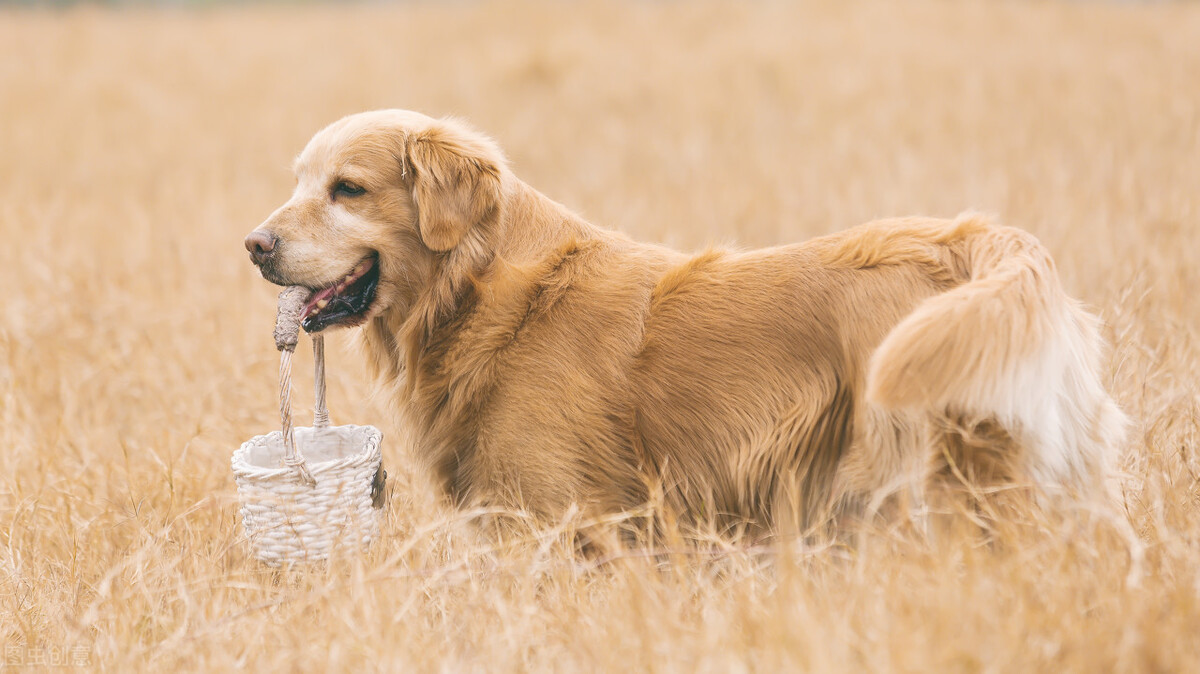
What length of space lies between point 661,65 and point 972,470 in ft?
30.7

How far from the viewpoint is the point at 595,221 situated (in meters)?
6.69

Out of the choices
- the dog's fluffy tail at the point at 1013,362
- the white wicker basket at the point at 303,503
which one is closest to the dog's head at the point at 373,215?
the white wicker basket at the point at 303,503

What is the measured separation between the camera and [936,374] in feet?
7.04

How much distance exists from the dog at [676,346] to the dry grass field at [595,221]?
0.19 metres

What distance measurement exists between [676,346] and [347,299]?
1.00 m

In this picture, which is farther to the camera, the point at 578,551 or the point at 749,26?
the point at 749,26

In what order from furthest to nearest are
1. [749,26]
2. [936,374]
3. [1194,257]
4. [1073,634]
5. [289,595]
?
1. [749,26]
2. [1194,257]
3. [289,595]
4. [936,374]
5. [1073,634]

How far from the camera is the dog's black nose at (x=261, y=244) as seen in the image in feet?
9.34

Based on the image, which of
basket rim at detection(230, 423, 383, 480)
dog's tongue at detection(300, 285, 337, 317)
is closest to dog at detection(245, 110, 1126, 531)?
dog's tongue at detection(300, 285, 337, 317)

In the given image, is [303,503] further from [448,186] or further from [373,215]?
[448,186]

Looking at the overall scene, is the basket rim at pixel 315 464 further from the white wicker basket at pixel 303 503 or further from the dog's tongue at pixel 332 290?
the dog's tongue at pixel 332 290

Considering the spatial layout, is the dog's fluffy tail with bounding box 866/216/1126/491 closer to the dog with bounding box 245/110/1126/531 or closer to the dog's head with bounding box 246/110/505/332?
the dog with bounding box 245/110/1126/531

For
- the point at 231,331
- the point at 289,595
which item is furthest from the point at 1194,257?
the point at 231,331

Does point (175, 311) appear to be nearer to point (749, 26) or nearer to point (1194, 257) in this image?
point (1194, 257)
